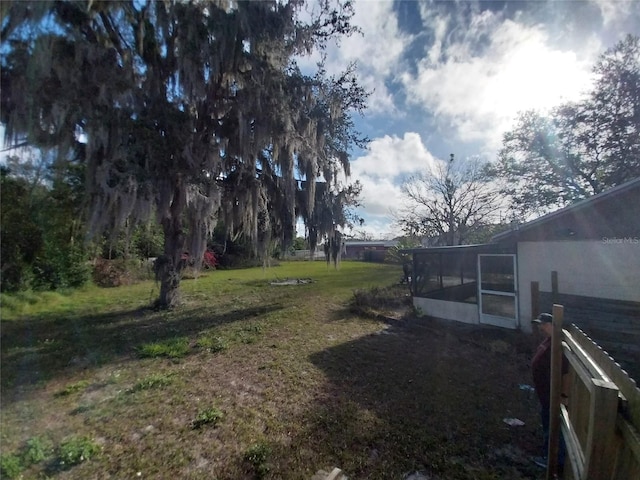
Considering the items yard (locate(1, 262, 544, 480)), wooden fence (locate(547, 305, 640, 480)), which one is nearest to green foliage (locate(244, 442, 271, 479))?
yard (locate(1, 262, 544, 480))

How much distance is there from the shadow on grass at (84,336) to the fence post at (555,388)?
5.77 meters

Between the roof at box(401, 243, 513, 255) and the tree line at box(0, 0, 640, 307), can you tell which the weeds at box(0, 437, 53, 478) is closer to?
the tree line at box(0, 0, 640, 307)

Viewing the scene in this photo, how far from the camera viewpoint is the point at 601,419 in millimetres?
1389

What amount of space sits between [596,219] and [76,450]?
8.81 metres

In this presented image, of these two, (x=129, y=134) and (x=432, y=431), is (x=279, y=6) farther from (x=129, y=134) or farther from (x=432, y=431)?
(x=432, y=431)

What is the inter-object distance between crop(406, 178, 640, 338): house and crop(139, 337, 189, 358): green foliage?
6.80m

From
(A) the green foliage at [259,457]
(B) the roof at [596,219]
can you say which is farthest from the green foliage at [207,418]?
(B) the roof at [596,219]

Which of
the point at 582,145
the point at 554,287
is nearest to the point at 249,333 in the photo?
the point at 554,287

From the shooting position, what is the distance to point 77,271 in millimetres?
9914

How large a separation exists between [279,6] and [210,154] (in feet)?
12.3

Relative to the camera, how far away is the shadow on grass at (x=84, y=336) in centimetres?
437

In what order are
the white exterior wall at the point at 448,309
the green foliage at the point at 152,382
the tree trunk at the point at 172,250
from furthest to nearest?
the white exterior wall at the point at 448,309
the tree trunk at the point at 172,250
the green foliage at the point at 152,382

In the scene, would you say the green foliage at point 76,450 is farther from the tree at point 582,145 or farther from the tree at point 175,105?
the tree at point 582,145

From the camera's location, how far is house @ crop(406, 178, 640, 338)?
18.2 ft
